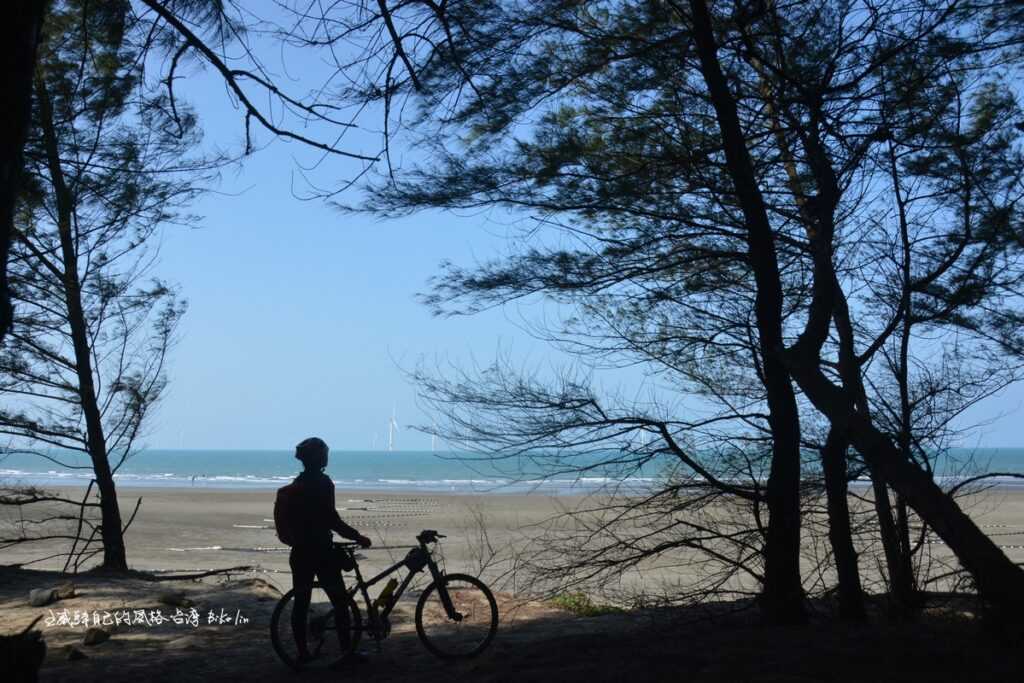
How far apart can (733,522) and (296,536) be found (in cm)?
268

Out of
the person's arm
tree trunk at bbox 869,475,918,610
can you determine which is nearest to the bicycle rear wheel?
the person's arm

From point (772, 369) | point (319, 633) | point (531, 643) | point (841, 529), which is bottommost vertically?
point (531, 643)

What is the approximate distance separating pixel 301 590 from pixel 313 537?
1.11 feet

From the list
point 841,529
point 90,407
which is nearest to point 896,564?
point 841,529

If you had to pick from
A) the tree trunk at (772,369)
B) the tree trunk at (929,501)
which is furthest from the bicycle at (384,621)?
the tree trunk at (929,501)

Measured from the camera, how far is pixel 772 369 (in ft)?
19.7

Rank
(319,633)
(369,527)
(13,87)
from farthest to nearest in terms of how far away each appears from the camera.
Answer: (369,527)
(319,633)
(13,87)

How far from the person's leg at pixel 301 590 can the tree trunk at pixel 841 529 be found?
3097 millimetres

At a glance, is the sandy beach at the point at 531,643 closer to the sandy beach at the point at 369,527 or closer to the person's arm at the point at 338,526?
the sandy beach at the point at 369,527

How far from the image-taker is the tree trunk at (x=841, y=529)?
19.2ft

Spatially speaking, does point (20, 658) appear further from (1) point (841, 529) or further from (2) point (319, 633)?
(1) point (841, 529)

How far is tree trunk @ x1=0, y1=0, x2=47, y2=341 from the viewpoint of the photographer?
3.27 m

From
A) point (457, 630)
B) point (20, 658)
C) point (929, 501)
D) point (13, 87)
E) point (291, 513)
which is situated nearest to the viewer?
point (13, 87)

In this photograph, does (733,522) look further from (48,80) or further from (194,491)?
(194,491)
